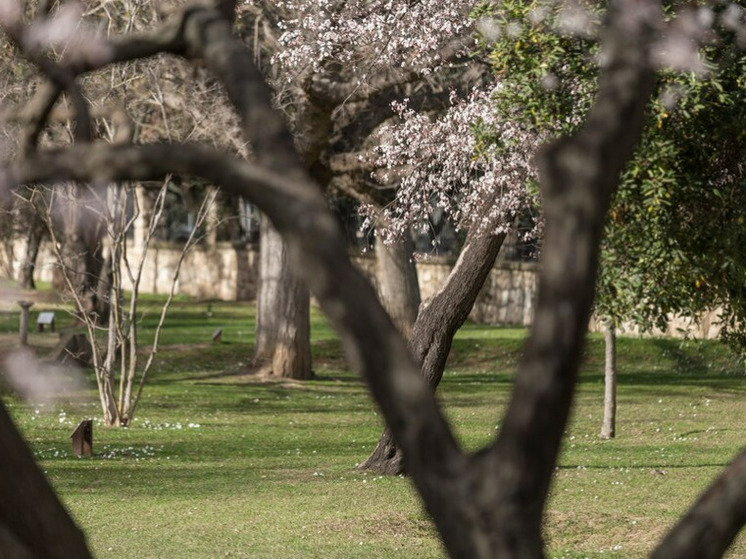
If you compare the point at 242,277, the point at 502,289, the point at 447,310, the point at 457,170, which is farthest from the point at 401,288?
the point at 242,277

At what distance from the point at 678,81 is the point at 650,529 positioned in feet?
12.5

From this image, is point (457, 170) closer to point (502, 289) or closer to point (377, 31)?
point (377, 31)

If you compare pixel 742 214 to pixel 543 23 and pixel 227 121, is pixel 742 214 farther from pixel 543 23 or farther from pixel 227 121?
pixel 227 121

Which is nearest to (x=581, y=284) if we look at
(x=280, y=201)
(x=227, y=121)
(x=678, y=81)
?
(x=280, y=201)

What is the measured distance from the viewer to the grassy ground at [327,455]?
1010cm

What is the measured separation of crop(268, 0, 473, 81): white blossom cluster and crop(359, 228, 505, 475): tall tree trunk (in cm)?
209

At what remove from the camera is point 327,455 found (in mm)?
15141

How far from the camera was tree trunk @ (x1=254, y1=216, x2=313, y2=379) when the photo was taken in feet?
77.8

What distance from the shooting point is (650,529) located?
408 inches

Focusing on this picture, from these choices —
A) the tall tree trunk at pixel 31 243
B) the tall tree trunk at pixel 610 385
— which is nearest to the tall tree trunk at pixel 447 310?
the tall tree trunk at pixel 610 385

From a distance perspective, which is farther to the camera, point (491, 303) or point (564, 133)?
point (491, 303)

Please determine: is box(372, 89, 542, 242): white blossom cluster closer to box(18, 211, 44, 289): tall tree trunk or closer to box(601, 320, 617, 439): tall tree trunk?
box(601, 320, 617, 439): tall tree trunk

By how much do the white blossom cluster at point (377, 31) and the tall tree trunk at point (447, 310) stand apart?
2.09 metres

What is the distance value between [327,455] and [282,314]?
883cm
